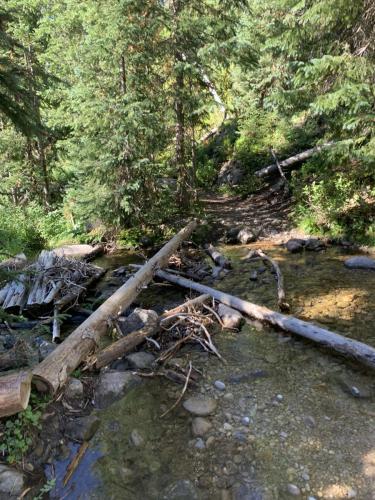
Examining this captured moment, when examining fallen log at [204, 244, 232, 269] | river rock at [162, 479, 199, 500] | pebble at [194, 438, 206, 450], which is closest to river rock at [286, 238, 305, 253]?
fallen log at [204, 244, 232, 269]

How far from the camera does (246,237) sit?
45.0 ft

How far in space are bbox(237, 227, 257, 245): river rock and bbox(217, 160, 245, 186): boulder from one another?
28.5ft

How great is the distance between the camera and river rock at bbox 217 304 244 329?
7.31 meters

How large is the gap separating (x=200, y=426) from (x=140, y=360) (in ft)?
5.76

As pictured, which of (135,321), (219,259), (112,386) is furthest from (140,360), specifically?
(219,259)

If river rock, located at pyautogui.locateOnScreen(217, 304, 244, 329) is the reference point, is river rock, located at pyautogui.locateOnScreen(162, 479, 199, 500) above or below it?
below

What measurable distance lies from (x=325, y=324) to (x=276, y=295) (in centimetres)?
168

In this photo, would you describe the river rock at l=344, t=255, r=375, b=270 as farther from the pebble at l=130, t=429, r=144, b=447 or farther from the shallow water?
the pebble at l=130, t=429, r=144, b=447

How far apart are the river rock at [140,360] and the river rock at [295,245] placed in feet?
23.8

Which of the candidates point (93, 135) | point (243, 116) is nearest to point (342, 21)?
point (93, 135)

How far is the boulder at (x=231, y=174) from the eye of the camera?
22234 millimetres

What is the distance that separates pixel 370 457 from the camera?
4.20 metres

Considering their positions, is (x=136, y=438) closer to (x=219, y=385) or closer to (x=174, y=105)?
(x=219, y=385)

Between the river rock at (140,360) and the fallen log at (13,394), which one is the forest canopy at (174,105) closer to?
the river rock at (140,360)
